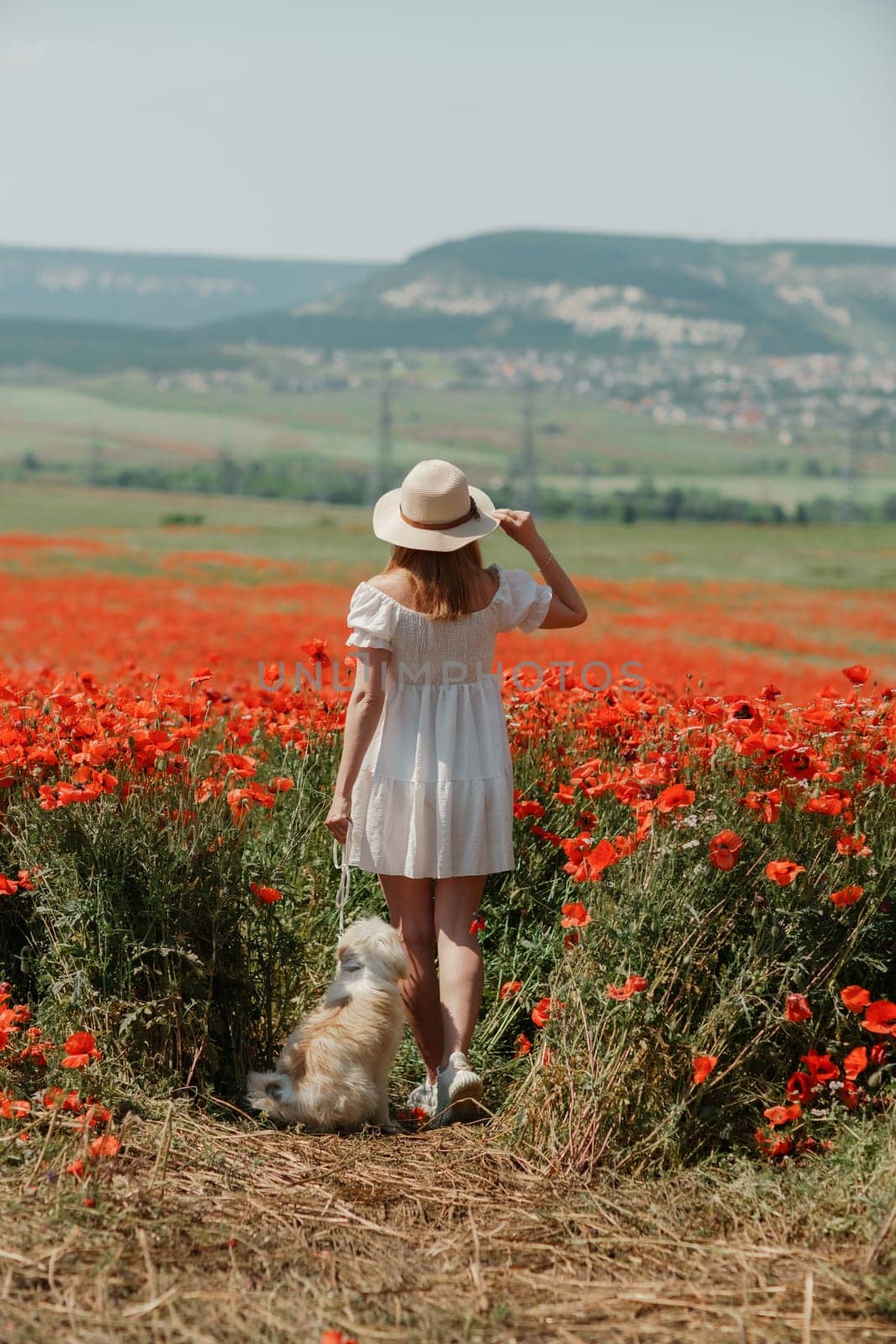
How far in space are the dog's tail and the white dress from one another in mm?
661

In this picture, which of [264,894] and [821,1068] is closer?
[821,1068]

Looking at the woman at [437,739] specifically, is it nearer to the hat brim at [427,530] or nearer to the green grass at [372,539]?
the hat brim at [427,530]

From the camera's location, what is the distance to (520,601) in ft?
13.5

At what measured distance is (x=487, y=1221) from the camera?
3.23 m

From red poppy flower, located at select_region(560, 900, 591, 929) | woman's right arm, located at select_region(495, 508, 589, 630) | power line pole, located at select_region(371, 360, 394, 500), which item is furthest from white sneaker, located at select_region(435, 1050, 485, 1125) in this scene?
power line pole, located at select_region(371, 360, 394, 500)

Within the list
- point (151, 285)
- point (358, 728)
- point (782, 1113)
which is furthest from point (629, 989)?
point (151, 285)

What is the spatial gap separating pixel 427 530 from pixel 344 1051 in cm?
147

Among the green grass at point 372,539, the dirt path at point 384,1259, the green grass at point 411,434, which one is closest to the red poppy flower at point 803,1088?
the dirt path at point 384,1259

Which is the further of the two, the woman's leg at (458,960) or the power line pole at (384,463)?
the power line pole at (384,463)

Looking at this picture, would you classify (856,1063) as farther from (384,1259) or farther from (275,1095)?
(275,1095)

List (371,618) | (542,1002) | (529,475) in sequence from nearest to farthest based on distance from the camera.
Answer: (542,1002), (371,618), (529,475)

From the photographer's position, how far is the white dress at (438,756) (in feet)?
13.1

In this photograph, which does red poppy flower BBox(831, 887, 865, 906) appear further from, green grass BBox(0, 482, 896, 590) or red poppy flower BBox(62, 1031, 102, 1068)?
green grass BBox(0, 482, 896, 590)

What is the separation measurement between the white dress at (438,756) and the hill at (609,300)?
10445 cm
